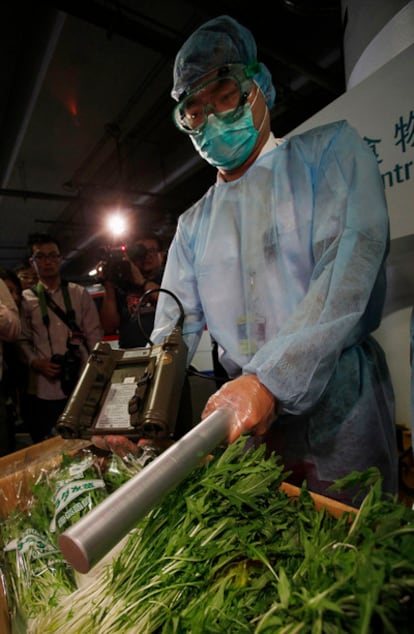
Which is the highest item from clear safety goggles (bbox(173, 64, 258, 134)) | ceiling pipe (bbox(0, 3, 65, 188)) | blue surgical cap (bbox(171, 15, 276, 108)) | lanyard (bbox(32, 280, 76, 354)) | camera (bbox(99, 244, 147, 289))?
ceiling pipe (bbox(0, 3, 65, 188))

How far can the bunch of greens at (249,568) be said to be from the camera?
42 centimetres

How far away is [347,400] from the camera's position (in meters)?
1.09

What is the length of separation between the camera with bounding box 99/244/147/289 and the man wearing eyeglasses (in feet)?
1.62

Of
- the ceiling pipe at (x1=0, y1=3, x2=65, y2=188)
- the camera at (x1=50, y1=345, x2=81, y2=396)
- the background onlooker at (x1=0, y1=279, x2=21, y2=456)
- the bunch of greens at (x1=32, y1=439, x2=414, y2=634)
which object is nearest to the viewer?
the bunch of greens at (x1=32, y1=439, x2=414, y2=634)

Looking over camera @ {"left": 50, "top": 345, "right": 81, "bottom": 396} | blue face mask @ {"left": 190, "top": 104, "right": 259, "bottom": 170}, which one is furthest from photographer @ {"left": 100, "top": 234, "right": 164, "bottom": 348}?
blue face mask @ {"left": 190, "top": 104, "right": 259, "bottom": 170}

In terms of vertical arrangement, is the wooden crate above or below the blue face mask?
below

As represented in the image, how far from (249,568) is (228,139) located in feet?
4.38

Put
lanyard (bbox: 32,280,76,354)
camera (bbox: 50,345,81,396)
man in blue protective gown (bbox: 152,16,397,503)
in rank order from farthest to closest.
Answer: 1. lanyard (bbox: 32,280,76,354)
2. camera (bbox: 50,345,81,396)
3. man in blue protective gown (bbox: 152,16,397,503)

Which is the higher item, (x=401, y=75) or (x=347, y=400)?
(x=401, y=75)

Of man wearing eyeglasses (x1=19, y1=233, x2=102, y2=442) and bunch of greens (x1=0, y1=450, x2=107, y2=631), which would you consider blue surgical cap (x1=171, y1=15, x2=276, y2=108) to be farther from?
man wearing eyeglasses (x1=19, y1=233, x2=102, y2=442)

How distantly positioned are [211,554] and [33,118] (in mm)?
6448

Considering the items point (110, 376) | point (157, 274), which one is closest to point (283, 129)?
point (157, 274)

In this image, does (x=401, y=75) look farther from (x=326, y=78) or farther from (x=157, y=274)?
(x=326, y=78)

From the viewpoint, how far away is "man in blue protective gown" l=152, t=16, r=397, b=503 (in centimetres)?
92
